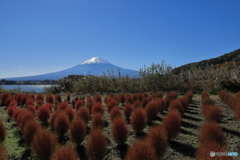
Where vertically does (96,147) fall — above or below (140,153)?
below

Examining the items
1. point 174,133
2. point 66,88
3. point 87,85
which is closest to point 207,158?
point 174,133

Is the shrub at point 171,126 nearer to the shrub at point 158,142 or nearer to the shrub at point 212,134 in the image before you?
the shrub at point 212,134

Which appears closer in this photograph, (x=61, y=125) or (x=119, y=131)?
(x=119, y=131)

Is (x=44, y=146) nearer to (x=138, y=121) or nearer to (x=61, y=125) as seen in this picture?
(x=61, y=125)

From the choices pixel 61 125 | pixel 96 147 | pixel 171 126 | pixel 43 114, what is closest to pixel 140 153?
pixel 96 147

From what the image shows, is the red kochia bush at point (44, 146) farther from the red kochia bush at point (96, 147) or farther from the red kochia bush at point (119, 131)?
the red kochia bush at point (119, 131)

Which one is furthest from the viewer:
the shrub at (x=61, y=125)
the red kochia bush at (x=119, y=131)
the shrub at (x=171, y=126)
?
the shrub at (x=61, y=125)

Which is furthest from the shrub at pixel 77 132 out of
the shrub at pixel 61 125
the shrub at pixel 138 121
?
the shrub at pixel 138 121

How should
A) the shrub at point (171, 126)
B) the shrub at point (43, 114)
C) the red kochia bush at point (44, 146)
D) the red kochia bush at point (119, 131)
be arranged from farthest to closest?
the shrub at point (43, 114), the shrub at point (171, 126), the red kochia bush at point (119, 131), the red kochia bush at point (44, 146)

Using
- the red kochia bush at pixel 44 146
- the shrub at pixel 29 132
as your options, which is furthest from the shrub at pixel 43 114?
the red kochia bush at pixel 44 146

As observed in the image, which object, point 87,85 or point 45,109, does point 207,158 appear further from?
point 87,85

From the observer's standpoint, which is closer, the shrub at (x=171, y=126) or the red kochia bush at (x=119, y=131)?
the red kochia bush at (x=119, y=131)

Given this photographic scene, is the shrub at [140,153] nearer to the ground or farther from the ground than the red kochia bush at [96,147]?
farther from the ground

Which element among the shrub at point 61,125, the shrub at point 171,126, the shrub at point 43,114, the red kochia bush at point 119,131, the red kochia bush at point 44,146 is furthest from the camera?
the shrub at point 43,114
